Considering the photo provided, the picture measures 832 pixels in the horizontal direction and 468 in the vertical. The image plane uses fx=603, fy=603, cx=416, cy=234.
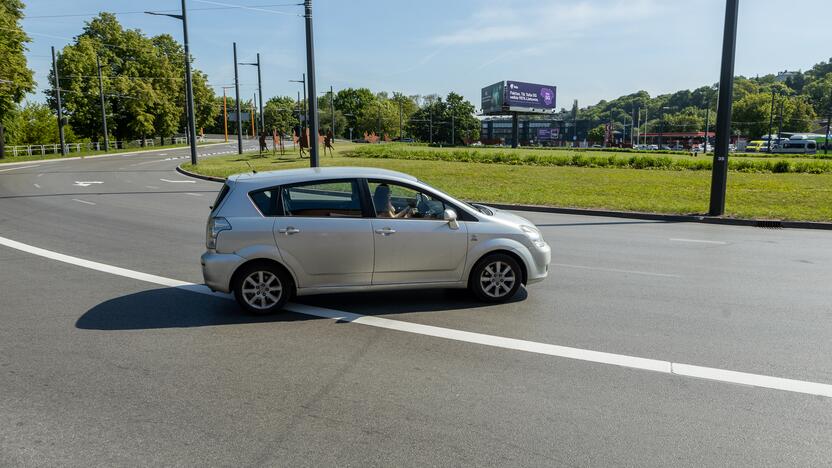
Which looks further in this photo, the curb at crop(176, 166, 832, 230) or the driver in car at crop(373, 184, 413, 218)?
the curb at crop(176, 166, 832, 230)

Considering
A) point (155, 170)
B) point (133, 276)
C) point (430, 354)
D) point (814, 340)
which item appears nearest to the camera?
point (430, 354)

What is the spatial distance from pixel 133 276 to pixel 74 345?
2.99 meters

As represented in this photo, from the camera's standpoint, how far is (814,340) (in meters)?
5.78

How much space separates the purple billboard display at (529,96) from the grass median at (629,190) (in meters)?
68.1

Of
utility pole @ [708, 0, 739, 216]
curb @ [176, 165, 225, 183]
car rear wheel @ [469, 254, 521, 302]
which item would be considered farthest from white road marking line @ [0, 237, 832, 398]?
curb @ [176, 165, 225, 183]

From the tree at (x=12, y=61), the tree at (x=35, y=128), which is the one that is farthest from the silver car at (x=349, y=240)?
the tree at (x=35, y=128)

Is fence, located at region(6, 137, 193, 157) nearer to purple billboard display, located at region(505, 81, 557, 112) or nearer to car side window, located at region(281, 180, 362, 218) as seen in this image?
purple billboard display, located at region(505, 81, 557, 112)

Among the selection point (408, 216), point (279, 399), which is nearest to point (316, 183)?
point (408, 216)

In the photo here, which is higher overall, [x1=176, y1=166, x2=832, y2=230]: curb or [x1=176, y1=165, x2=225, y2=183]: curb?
[x1=176, y1=165, x2=225, y2=183]: curb

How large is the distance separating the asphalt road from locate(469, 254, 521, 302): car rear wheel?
0.17 metres

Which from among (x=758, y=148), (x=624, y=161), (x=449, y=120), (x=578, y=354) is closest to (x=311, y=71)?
(x=578, y=354)

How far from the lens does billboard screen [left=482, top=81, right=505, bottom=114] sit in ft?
319

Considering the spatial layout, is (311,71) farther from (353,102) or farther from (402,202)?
(353,102)

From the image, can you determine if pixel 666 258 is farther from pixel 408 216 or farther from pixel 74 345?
pixel 74 345
